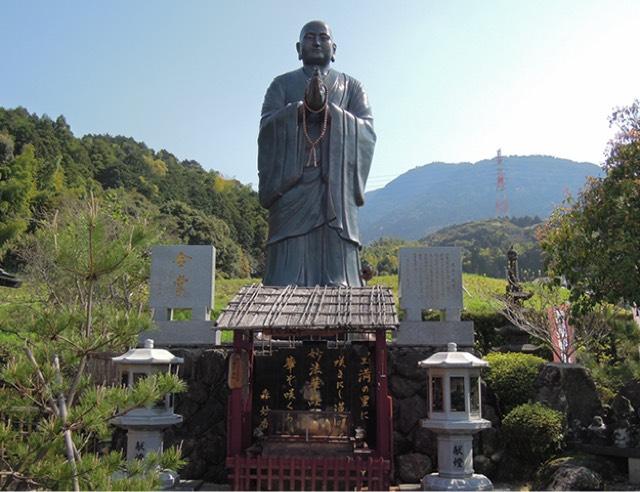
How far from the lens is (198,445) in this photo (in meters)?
8.62

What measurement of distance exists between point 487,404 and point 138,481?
5924mm

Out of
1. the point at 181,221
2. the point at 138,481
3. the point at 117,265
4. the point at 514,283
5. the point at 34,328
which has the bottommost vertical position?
the point at 138,481

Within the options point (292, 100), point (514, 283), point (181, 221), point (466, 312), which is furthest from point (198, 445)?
point (181, 221)

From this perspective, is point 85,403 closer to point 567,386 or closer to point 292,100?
point 567,386

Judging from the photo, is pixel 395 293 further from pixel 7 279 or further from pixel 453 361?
pixel 7 279

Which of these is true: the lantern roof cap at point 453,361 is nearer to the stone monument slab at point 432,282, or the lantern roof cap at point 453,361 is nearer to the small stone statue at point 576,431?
the stone monument slab at point 432,282

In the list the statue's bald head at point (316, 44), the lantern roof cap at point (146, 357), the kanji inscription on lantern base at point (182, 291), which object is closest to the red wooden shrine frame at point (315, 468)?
the lantern roof cap at point (146, 357)

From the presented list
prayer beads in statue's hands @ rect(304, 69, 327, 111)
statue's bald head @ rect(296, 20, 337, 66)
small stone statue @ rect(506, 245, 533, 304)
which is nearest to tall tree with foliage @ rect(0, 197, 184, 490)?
prayer beads in statue's hands @ rect(304, 69, 327, 111)

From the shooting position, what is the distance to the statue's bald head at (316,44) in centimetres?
1140

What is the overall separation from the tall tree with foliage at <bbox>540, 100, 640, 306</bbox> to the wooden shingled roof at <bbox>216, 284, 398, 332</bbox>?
3159 millimetres

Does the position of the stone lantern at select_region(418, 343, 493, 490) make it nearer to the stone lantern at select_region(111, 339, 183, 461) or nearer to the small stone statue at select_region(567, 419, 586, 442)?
the small stone statue at select_region(567, 419, 586, 442)

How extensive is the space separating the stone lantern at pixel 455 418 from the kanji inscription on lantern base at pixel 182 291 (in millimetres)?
3428

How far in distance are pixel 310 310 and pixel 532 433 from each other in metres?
3.18

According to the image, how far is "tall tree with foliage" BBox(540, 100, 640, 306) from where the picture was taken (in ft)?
28.3
